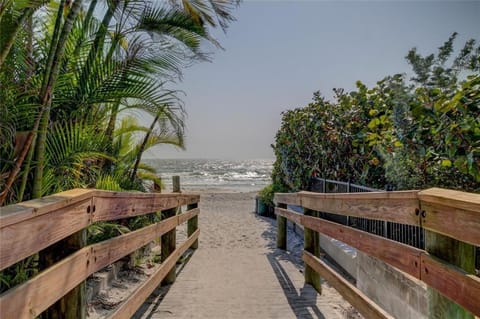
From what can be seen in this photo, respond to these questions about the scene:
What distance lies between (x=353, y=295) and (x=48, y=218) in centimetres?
179

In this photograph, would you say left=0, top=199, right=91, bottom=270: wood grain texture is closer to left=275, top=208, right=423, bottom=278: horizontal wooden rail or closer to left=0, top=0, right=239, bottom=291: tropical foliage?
left=0, top=0, right=239, bottom=291: tropical foliage

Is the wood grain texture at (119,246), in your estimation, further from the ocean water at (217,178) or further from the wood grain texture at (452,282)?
the ocean water at (217,178)

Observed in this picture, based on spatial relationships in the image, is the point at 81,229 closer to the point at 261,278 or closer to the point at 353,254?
the point at 261,278

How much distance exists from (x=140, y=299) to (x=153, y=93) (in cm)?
162

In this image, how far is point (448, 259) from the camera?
1280 millimetres

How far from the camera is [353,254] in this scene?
4145 mm

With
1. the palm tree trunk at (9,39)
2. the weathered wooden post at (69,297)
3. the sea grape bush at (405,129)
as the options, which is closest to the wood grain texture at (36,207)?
the weathered wooden post at (69,297)

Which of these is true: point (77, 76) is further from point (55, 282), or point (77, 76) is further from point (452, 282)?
point (452, 282)

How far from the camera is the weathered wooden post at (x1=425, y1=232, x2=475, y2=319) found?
1.23 meters

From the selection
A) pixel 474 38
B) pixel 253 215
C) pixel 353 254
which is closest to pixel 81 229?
pixel 353 254

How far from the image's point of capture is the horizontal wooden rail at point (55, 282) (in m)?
1.00

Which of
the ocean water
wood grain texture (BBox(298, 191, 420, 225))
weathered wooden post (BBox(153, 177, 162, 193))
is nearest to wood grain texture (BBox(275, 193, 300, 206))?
wood grain texture (BBox(298, 191, 420, 225))

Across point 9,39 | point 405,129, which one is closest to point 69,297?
point 9,39

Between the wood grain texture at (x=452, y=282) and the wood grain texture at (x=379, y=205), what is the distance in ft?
0.66
